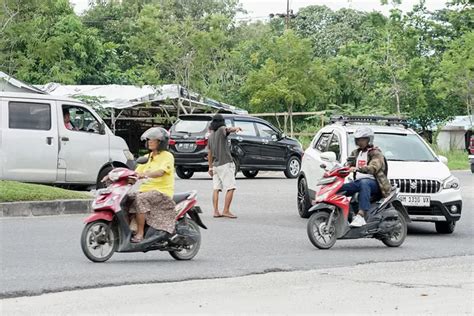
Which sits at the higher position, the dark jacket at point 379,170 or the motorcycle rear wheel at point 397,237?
the dark jacket at point 379,170

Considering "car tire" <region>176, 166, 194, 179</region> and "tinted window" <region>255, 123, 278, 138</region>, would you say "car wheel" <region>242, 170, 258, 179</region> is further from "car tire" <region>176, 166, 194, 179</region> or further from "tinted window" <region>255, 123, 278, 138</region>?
"car tire" <region>176, 166, 194, 179</region>

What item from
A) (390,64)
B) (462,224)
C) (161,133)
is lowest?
(462,224)

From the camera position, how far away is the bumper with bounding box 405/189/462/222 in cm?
1516

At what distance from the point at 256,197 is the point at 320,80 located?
74.9 ft

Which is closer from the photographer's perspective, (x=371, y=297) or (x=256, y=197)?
(x=371, y=297)

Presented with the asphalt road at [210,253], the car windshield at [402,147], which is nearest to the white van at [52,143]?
the asphalt road at [210,253]

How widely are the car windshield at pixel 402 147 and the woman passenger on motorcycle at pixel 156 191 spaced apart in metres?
5.33

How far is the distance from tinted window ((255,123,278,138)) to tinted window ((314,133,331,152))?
10563 millimetres

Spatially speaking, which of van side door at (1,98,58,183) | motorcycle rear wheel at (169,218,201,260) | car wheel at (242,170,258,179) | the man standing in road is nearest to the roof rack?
the man standing in road

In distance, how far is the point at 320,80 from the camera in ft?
144

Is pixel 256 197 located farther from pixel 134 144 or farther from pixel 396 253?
pixel 134 144

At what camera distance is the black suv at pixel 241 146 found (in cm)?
2754

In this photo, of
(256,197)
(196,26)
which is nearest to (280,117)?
(196,26)

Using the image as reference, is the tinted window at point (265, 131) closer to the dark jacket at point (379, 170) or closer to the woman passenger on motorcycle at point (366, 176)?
the woman passenger on motorcycle at point (366, 176)
